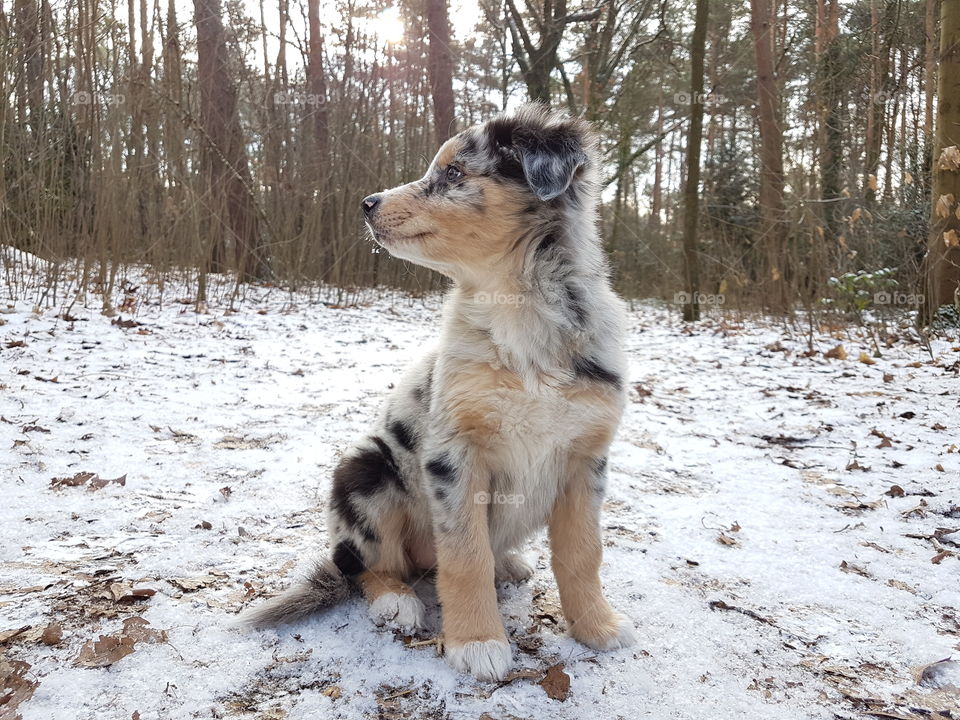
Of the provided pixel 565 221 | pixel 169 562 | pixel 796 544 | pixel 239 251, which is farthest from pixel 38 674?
pixel 239 251

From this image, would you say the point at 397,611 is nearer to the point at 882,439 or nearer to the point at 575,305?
the point at 575,305

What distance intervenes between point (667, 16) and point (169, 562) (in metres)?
17.1

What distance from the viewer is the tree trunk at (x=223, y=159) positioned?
33.1 feet

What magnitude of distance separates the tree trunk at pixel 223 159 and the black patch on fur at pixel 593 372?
330 inches

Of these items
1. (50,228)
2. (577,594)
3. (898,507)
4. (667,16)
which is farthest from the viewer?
(667,16)

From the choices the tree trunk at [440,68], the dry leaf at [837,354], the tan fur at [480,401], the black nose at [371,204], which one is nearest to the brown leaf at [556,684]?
the tan fur at [480,401]

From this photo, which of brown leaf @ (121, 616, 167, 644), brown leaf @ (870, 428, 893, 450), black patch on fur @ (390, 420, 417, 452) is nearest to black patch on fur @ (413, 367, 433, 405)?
black patch on fur @ (390, 420, 417, 452)

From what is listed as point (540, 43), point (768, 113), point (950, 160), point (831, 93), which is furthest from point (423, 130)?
point (950, 160)

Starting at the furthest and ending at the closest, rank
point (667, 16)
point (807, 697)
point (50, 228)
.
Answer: point (667, 16), point (50, 228), point (807, 697)

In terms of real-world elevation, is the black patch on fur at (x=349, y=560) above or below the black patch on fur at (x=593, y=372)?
below

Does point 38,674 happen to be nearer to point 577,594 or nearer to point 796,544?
point 577,594

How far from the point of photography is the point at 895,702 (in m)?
2.05

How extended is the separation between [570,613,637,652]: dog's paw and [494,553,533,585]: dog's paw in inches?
20.0

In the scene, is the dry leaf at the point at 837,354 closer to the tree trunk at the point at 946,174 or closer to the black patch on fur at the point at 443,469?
the tree trunk at the point at 946,174
